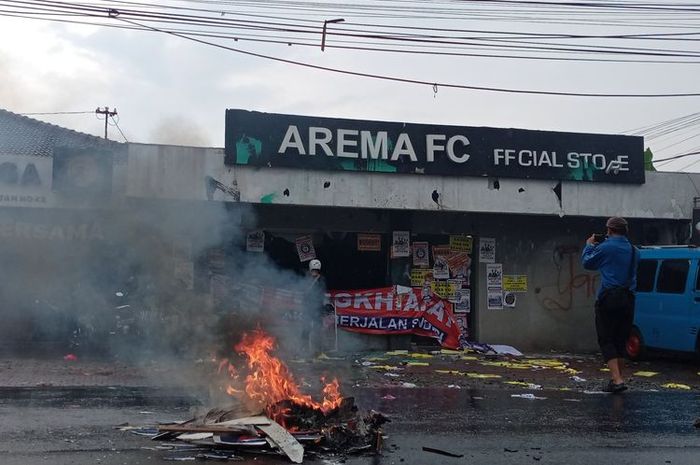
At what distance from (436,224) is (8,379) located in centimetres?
765

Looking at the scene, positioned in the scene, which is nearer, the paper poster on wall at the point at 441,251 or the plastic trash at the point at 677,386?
the plastic trash at the point at 677,386

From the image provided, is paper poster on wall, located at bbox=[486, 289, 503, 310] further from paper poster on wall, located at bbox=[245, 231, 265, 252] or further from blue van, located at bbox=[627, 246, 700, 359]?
paper poster on wall, located at bbox=[245, 231, 265, 252]

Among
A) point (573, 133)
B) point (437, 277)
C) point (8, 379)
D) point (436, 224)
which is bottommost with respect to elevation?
point (8, 379)

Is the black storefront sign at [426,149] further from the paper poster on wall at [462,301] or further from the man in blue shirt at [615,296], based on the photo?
the man in blue shirt at [615,296]

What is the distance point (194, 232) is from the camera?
433 inches

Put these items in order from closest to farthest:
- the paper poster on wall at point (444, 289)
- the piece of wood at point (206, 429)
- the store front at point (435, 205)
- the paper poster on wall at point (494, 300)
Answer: the piece of wood at point (206, 429)
the store front at point (435, 205)
the paper poster on wall at point (444, 289)
the paper poster on wall at point (494, 300)

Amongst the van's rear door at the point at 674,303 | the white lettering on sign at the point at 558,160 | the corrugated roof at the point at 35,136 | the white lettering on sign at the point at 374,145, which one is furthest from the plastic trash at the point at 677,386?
the corrugated roof at the point at 35,136

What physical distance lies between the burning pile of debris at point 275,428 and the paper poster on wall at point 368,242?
7244 millimetres

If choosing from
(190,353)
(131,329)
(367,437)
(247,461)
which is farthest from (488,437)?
(131,329)

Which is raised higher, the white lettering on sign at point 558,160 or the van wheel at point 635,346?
the white lettering on sign at point 558,160

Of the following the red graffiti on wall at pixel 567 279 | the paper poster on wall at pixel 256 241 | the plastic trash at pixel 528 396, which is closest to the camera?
the plastic trash at pixel 528 396

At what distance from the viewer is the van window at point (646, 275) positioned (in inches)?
490

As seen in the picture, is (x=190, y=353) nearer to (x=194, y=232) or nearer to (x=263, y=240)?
(x=194, y=232)

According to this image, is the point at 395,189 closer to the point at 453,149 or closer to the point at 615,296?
the point at 453,149
